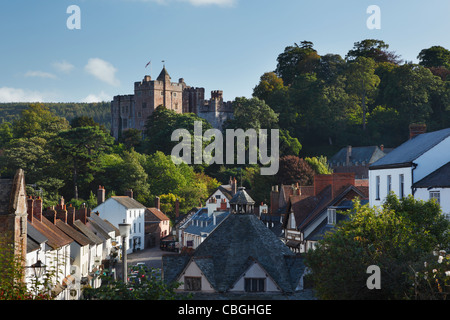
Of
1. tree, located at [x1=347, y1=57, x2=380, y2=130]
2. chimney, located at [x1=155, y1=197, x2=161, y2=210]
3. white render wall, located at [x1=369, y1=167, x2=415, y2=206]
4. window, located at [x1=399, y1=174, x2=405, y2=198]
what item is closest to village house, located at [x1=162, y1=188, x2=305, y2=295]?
white render wall, located at [x1=369, y1=167, x2=415, y2=206]

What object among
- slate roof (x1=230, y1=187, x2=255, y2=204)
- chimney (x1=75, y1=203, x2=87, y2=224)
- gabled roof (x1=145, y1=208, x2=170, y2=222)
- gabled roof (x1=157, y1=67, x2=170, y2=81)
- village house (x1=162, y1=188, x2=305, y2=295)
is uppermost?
gabled roof (x1=157, y1=67, x2=170, y2=81)

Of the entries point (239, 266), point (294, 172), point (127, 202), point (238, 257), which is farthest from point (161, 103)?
point (239, 266)

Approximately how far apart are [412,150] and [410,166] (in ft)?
9.10

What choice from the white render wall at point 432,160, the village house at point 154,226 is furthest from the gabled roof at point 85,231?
the village house at point 154,226

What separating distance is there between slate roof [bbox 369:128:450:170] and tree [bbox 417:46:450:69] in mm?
104273

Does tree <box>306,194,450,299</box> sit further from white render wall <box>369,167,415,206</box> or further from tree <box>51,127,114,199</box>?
tree <box>51,127,114,199</box>

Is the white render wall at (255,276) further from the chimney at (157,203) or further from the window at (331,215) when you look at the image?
the chimney at (157,203)

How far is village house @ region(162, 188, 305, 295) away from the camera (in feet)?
146

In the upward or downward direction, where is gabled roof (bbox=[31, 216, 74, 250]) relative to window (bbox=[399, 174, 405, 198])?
downward

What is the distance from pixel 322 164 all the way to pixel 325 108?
2630 centimetres

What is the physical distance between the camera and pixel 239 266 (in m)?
46.0

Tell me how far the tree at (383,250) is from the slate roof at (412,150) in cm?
751

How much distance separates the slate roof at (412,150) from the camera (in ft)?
117
